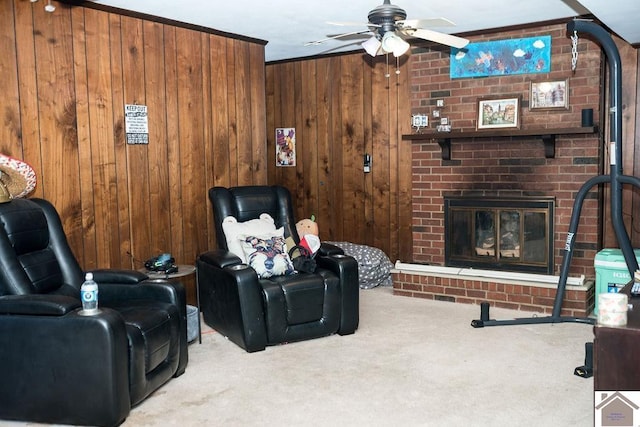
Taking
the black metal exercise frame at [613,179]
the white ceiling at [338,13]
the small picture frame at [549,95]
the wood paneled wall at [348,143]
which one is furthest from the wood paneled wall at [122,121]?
the black metal exercise frame at [613,179]

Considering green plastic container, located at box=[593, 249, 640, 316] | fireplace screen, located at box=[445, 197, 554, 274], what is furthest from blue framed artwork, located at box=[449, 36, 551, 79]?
green plastic container, located at box=[593, 249, 640, 316]

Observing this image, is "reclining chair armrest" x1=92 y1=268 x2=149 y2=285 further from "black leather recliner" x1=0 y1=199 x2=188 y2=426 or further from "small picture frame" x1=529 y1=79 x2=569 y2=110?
"small picture frame" x1=529 y1=79 x2=569 y2=110

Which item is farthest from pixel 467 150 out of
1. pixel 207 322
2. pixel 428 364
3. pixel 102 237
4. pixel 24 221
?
pixel 24 221

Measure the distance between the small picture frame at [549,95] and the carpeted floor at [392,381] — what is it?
5.64 feet

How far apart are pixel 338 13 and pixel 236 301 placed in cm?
221

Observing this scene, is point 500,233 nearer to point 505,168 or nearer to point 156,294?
point 505,168

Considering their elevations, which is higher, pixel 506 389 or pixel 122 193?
pixel 122 193

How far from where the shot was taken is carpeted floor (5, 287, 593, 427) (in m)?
2.92

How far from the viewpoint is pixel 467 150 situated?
529cm

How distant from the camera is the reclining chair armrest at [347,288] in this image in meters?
4.13

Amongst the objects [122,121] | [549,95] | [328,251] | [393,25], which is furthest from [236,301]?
[549,95]

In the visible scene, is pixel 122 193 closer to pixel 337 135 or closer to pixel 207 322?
pixel 207 322

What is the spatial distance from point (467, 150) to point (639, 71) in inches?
56.7

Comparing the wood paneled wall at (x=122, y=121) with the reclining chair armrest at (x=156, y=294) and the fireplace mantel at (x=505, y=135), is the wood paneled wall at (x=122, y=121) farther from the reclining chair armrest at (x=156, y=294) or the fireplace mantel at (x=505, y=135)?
the fireplace mantel at (x=505, y=135)
